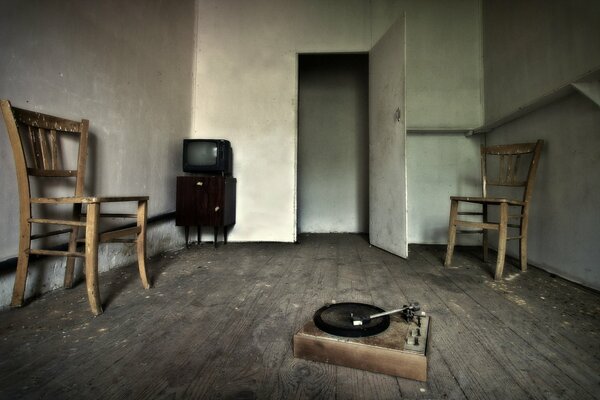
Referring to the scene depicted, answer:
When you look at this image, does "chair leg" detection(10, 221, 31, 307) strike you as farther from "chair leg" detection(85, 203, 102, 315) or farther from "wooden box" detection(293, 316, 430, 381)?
"wooden box" detection(293, 316, 430, 381)

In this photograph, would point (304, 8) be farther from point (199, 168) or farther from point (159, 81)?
point (199, 168)

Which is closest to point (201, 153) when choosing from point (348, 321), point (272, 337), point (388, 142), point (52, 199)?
point (52, 199)

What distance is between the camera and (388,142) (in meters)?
2.79

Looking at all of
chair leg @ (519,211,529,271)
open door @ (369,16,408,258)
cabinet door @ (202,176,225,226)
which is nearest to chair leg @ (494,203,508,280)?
chair leg @ (519,211,529,271)

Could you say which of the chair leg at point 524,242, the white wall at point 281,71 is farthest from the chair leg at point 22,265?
the chair leg at point 524,242

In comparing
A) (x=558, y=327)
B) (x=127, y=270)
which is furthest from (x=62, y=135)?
(x=558, y=327)

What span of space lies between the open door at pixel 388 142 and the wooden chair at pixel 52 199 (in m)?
1.95

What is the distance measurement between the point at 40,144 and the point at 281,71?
2423mm

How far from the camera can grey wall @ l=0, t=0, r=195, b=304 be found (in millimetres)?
1448

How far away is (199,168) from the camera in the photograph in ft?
9.41

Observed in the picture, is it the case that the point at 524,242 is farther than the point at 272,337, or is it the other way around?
the point at 524,242

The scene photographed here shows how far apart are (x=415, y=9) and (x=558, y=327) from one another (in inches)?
130

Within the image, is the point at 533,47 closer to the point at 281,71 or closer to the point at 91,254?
the point at 281,71

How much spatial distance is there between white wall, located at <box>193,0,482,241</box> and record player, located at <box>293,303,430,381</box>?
2291 mm
